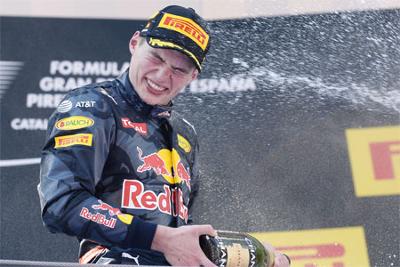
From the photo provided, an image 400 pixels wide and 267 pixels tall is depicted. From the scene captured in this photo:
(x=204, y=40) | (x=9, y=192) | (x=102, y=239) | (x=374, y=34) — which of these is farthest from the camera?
(x=374, y=34)

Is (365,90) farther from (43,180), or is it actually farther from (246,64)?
(43,180)

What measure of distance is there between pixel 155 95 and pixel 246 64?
1435 mm

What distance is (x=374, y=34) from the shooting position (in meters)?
3.47

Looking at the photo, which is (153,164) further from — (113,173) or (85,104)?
(85,104)

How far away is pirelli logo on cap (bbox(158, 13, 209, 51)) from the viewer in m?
1.96

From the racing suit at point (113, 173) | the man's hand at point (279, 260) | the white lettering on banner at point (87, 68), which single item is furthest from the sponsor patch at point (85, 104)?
the white lettering on banner at point (87, 68)

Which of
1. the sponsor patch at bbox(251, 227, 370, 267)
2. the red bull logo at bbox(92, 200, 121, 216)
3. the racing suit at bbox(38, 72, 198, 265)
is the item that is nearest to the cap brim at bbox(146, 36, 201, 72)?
the racing suit at bbox(38, 72, 198, 265)

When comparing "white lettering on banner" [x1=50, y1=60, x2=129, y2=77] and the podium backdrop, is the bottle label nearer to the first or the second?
the podium backdrop

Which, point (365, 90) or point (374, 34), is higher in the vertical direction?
point (374, 34)

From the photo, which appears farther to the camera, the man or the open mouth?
the open mouth

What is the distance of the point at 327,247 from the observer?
3.22 metres

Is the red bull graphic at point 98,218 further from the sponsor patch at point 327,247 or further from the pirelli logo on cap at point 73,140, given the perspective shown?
the sponsor patch at point 327,247

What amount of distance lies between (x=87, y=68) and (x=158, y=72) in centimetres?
144

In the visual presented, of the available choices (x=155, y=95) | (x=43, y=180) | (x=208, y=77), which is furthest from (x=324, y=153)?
(x=43, y=180)
